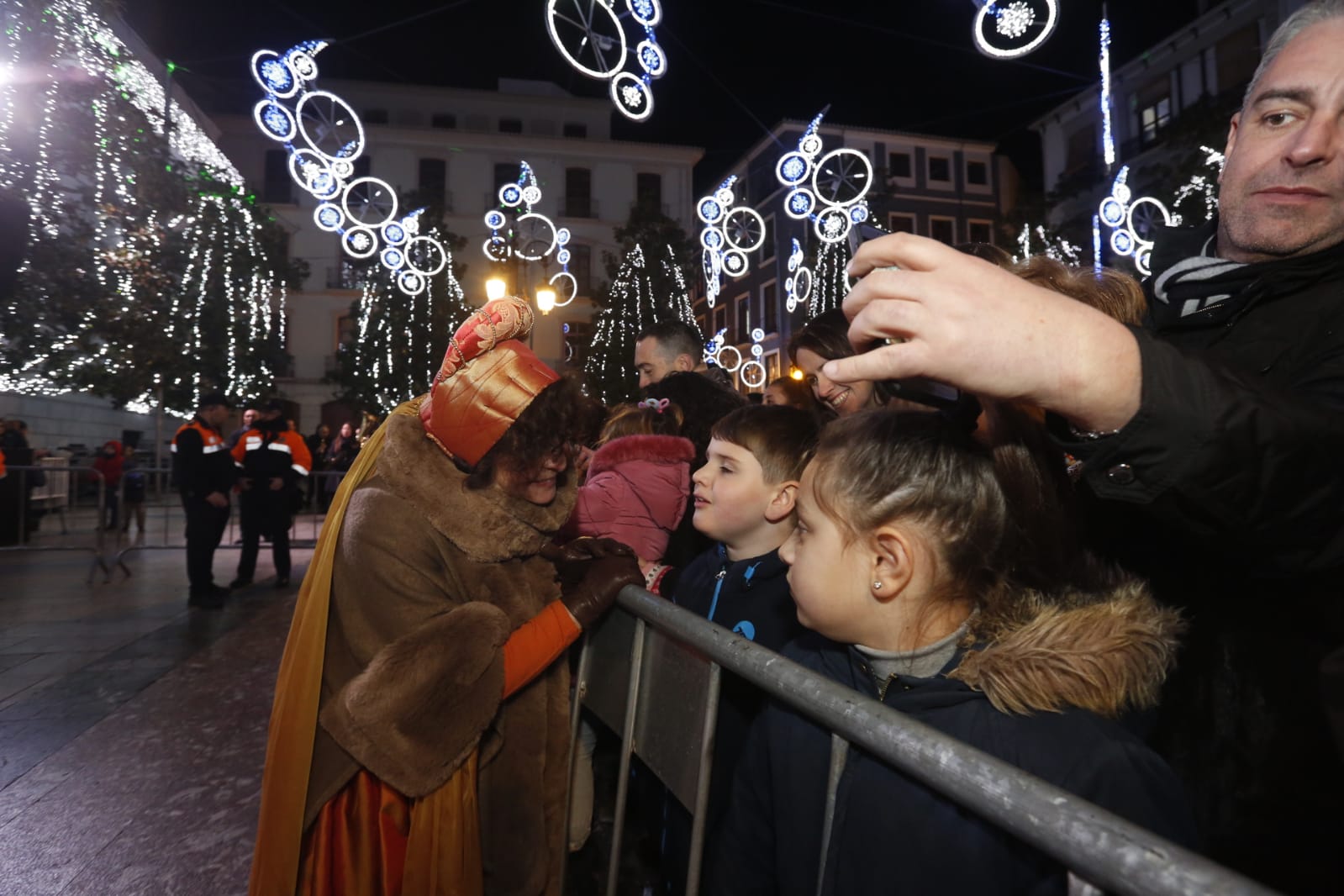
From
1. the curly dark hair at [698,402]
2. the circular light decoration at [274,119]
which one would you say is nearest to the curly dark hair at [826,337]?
the curly dark hair at [698,402]

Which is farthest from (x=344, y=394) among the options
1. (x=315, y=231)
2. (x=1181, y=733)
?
(x=1181, y=733)

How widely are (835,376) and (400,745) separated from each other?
5.07 feet

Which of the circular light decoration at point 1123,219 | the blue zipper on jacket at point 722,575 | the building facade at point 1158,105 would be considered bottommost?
the blue zipper on jacket at point 722,575

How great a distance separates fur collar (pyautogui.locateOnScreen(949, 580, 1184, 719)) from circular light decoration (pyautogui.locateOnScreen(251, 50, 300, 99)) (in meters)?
8.00

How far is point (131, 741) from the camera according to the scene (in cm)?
397

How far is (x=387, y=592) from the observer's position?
6.37 ft

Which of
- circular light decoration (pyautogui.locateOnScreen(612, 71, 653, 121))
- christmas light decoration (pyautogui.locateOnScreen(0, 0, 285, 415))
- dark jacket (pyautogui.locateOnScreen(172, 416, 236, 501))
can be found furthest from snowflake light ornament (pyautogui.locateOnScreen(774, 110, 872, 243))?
christmas light decoration (pyautogui.locateOnScreen(0, 0, 285, 415))

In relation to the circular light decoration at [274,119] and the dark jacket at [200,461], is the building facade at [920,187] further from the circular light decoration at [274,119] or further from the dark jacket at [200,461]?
the dark jacket at [200,461]

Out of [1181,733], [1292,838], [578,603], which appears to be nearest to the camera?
[1292,838]

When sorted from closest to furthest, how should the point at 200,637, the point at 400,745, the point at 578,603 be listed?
the point at 400,745 < the point at 578,603 < the point at 200,637

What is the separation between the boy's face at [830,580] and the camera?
137 cm

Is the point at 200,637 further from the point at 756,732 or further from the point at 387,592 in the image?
the point at 756,732

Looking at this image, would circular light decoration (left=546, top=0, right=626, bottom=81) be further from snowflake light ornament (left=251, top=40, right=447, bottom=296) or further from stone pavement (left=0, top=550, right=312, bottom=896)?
stone pavement (left=0, top=550, right=312, bottom=896)

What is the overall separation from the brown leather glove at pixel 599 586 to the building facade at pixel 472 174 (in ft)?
98.9
